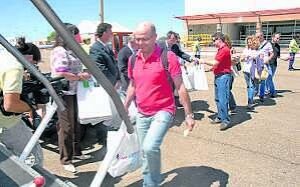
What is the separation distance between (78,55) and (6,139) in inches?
78.4

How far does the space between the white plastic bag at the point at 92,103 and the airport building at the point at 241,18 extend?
42.8 m

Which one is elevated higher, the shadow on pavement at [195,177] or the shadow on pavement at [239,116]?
the shadow on pavement at [195,177]

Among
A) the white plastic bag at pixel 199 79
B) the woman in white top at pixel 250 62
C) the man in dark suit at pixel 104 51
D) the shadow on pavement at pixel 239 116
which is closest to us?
the man in dark suit at pixel 104 51

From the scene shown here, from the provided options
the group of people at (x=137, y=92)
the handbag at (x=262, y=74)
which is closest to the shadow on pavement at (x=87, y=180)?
the group of people at (x=137, y=92)

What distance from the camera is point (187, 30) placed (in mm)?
58562

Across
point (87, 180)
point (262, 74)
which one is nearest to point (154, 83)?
point (87, 180)

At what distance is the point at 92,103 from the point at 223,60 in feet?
9.50

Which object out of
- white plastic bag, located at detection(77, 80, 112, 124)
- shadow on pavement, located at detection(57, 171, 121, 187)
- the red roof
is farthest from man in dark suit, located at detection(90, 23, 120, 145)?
the red roof

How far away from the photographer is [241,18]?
52.0 meters

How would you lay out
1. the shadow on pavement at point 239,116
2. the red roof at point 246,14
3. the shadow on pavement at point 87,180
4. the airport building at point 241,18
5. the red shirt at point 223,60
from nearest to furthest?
the shadow on pavement at point 87,180
the red shirt at point 223,60
the shadow on pavement at point 239,116
the red roof at point 246,14
the airport building at point 241,18

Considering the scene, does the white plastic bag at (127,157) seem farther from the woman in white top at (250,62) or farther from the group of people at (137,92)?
the woman in white top at (250,62)

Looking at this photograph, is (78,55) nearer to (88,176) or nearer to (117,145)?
(117,145)

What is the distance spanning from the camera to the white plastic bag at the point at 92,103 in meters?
5.13

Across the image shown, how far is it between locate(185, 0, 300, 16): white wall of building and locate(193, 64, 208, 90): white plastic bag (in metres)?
44.6
